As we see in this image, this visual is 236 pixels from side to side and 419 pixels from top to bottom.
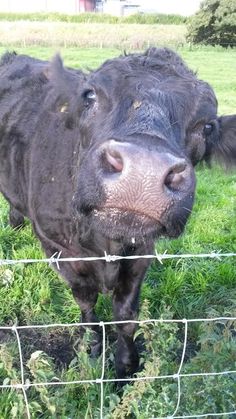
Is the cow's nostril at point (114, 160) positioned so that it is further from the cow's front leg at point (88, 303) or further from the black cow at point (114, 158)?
the cow's front leg at point (88, 303)

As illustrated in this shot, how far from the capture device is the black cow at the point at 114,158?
192 centimetres

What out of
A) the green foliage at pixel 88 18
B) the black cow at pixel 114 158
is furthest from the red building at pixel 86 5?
the black cow at pixel 114 158

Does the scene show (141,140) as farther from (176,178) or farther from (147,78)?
(147,78)

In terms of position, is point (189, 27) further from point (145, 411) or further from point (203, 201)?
point (145, 411)

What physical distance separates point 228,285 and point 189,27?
3445 cm

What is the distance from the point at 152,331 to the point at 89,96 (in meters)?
1.25

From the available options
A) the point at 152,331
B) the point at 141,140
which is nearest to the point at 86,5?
the point at 152,331

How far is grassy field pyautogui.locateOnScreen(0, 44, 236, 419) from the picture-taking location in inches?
89.1

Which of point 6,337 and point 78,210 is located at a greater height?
point 78,210

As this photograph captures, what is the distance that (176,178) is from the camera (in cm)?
197

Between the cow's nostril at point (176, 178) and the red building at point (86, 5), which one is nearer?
the cow's nostril at point (176, 178)

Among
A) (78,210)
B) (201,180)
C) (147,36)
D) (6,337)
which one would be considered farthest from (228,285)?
(147,36)

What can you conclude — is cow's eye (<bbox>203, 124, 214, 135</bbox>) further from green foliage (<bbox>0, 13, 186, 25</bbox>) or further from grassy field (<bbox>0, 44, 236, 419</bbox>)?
green foliage (<bbox>0, 13, 186, 25</bbox>)

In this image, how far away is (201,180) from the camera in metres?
6.24
